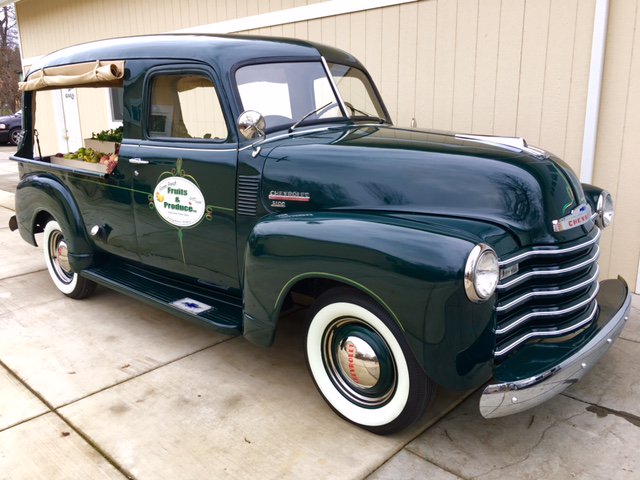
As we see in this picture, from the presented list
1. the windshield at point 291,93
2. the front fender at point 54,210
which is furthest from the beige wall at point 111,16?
the front fender at point 54,210

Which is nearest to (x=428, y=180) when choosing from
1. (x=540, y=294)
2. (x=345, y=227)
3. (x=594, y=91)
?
(x=345, y=227)

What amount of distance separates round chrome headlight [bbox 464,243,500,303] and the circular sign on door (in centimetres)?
183

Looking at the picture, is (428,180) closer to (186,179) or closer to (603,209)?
(603,209)

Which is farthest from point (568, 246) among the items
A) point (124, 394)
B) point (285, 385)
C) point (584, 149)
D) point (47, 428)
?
point (47, 428)

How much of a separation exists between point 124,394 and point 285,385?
0.95 meters

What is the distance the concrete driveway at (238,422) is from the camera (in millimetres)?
2568

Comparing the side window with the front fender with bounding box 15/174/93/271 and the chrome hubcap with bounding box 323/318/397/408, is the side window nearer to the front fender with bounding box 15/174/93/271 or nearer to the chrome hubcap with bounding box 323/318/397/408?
the front fender with bounding box 15/174/93/271

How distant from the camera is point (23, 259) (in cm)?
614

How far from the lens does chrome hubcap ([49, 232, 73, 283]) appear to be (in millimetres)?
4711

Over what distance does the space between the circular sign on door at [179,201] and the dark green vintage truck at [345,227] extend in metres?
0.01

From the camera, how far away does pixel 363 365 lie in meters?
2.73

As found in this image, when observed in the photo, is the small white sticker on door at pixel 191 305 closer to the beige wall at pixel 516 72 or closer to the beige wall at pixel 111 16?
the beige wall at pixel 516 72

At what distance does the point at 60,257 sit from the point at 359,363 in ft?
10.6

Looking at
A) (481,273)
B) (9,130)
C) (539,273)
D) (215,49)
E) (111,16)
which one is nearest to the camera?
(481,273)
